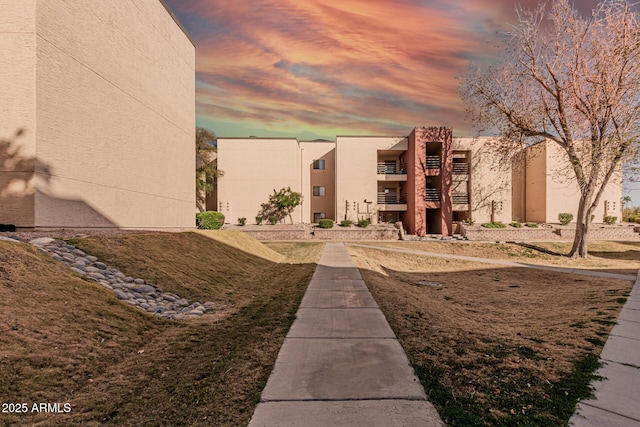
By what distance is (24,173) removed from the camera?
29.1 ft

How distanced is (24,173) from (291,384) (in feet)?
36.0

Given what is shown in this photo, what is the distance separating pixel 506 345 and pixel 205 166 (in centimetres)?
3289

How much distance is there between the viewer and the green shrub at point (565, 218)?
2926 cm

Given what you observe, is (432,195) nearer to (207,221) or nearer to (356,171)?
(356,171)

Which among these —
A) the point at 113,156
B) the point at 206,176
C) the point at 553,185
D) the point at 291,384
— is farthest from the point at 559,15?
the point at 206,176

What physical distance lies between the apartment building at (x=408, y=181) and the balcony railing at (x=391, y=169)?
11cm

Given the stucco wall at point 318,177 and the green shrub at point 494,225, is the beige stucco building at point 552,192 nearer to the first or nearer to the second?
the green shrub at point 494,225

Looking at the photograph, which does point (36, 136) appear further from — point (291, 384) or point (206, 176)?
point (206, 176)

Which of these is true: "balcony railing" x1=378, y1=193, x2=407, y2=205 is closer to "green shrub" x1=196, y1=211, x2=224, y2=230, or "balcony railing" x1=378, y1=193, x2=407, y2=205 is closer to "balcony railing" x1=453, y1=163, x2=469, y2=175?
"balcony railing" x1=453, y1=163, x2=469, y2=175

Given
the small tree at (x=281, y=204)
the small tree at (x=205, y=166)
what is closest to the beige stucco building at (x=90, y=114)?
the small tree at (x=281, y=204)

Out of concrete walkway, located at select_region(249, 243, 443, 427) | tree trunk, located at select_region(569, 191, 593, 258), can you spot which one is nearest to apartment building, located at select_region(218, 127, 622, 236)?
tree trunk, located at select_region(569, 191, 593, 258)

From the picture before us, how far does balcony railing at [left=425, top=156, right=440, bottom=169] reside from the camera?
29.1 m

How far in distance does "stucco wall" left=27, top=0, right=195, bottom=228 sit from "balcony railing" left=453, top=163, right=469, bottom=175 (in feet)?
86.3

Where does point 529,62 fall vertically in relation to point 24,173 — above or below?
above
